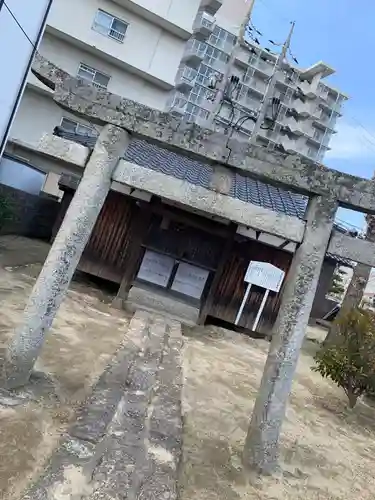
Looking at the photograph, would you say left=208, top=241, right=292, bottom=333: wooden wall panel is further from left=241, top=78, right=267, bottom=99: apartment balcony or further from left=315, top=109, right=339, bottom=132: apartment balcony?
left=315, top=109, right=339, bottom=132: apartment balcony

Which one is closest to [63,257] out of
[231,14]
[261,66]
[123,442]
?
[123,442]

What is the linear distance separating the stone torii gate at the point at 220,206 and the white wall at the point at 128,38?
18.2 meters

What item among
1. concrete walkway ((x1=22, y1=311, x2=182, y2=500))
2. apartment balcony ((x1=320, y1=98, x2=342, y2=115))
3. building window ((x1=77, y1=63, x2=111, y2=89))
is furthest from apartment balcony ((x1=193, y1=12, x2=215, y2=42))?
concrete walkway ((x1=22, y1=311, x2=182, y2=500))

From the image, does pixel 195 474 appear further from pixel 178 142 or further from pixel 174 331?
pixel 174 331

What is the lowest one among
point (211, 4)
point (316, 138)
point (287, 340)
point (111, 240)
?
point (111, 240)

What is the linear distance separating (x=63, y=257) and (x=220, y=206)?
6.12 feet

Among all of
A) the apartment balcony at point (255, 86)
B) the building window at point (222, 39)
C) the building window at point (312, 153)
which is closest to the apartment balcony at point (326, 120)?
the building window at point (312, 153)

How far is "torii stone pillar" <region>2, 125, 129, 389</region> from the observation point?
5035mm

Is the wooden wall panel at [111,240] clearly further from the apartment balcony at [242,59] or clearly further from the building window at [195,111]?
the apartment balcony at [242,59]

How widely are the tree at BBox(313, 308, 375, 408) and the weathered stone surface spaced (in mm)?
4005

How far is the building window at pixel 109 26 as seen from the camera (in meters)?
21.7

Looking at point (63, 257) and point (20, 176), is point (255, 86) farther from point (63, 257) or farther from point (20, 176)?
point (63, 257)

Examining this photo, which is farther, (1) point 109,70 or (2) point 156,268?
(1) point 109,70

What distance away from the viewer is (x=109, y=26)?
21984 mm
